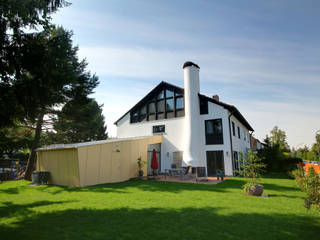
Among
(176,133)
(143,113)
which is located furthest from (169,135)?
(143,113)

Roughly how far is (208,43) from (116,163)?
33.8 ft

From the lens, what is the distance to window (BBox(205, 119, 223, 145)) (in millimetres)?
16484

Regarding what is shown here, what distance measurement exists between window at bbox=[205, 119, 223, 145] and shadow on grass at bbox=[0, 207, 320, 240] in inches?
435

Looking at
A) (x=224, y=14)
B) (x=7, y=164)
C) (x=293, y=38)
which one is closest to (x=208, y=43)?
(x=224, y=14)

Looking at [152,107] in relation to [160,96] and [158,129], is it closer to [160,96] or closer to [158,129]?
[160,96]

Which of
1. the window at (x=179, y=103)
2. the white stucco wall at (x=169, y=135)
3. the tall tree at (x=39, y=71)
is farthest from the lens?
the window at (x=179, y=103)

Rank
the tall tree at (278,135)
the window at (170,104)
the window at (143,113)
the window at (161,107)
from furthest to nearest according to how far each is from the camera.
Answer: the tall tree at (278,135), the window at (143,113), the window at (170,104), the window at (161,107)

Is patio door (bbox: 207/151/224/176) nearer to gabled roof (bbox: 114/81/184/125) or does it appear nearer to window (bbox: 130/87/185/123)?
window (bbox: 130/87/185/123)

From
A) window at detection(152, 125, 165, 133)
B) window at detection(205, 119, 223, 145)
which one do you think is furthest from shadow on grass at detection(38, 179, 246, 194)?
window at detection(152, 125, 165, 133)

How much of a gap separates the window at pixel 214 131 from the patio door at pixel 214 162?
3.26ft

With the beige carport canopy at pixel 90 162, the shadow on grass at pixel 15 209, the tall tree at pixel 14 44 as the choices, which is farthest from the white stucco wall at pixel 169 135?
the tall tree at pixel 14 44

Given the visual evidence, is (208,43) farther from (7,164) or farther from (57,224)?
(7,164)

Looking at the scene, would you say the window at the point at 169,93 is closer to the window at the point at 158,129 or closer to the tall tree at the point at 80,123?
the window at the point at 158,129

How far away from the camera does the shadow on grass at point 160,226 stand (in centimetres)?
421
